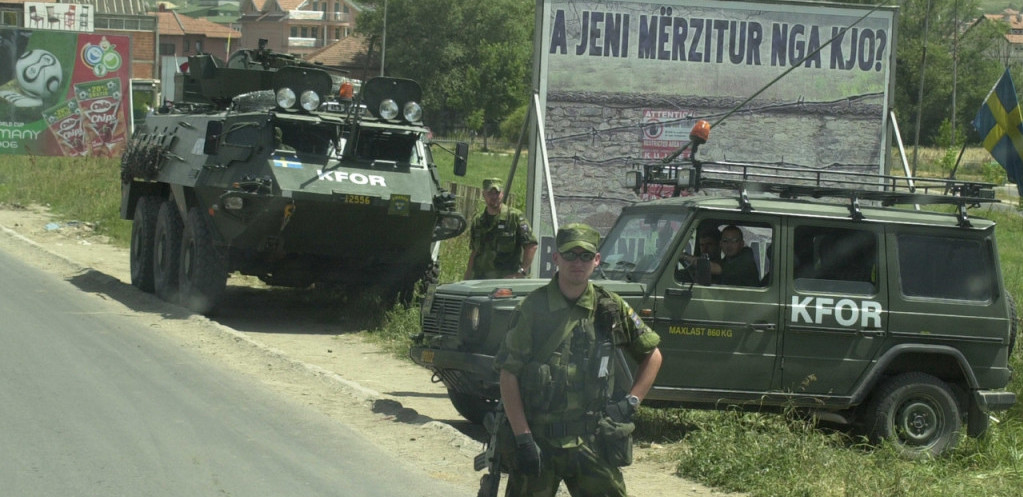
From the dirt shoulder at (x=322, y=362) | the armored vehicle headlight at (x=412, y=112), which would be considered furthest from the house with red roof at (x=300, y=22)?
the armored vehicle headlight at (x=412, y=112)

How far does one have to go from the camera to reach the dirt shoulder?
7609 millimetres

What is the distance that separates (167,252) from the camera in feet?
47.0

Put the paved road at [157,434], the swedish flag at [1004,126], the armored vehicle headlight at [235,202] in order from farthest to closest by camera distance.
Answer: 1. the armored vehicle headlight at [235,202]
2. the swedish flag at [1004,126]
3. the paved road at [157,434]

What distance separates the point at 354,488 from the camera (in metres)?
6.63

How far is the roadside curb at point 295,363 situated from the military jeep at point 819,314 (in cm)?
31

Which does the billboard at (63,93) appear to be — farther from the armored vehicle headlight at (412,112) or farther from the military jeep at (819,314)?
the military jeep at (819,314)

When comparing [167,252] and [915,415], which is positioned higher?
[167,252]

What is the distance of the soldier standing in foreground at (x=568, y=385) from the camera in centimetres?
458

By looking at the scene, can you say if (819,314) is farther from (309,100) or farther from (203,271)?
(203,271)

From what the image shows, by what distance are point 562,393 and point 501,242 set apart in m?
6.32

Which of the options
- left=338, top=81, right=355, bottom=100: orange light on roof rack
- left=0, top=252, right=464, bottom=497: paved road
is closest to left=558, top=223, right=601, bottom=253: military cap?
left=0, top=252, right=464, bottom=497: paved road

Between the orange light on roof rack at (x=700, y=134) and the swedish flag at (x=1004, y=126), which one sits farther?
the swedish flag at (x=1004, y=126)

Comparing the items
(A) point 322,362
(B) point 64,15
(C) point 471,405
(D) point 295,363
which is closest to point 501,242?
(A) point 322,362

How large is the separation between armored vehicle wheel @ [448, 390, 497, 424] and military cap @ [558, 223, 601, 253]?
4034mm
